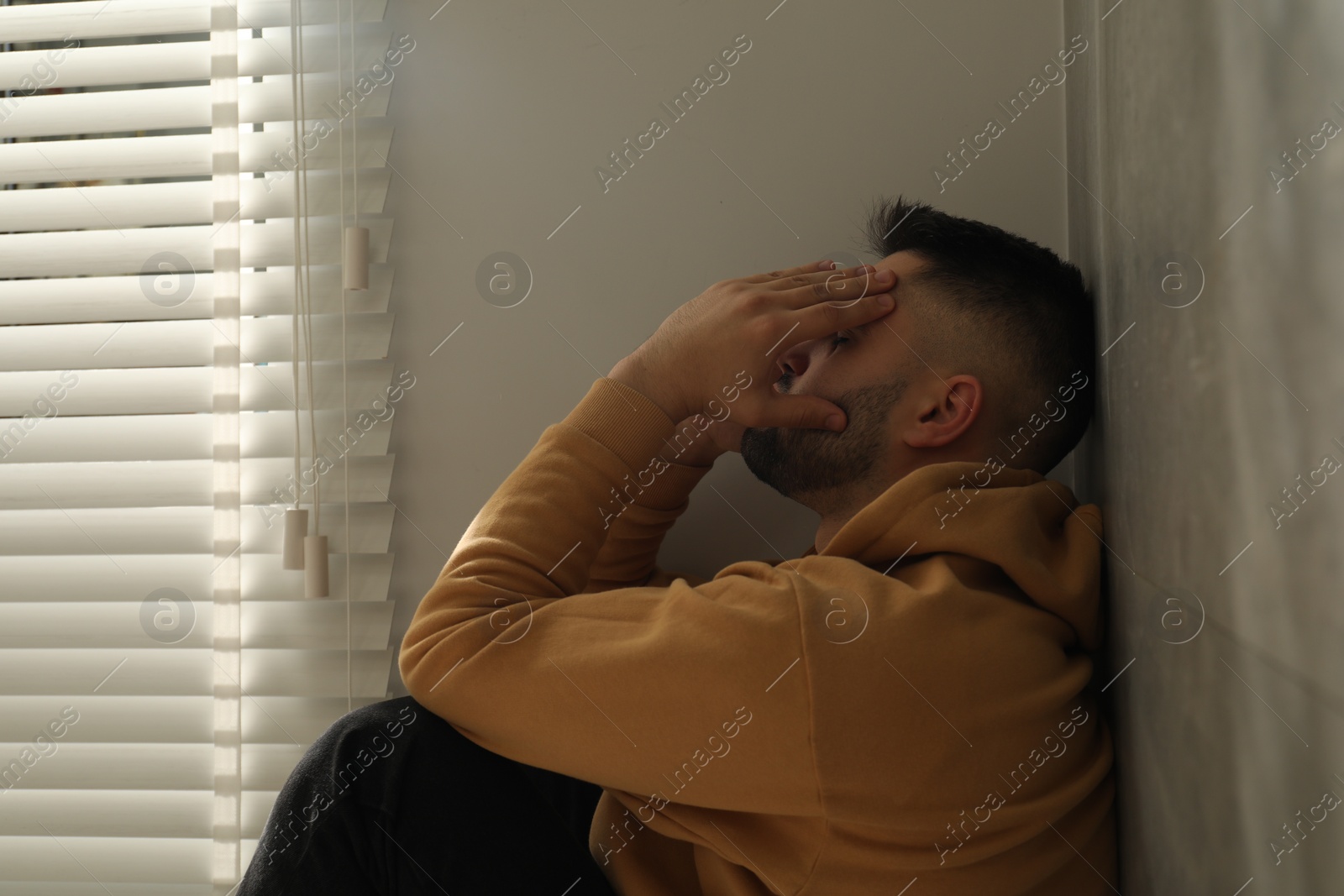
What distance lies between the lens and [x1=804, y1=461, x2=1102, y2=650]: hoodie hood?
2.41 feet

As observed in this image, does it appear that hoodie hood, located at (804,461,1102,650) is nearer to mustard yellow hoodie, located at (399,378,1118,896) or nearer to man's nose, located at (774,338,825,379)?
mustard yellow hoodie, located at (399,378,1118,896)

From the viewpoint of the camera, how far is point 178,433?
121 centimetres

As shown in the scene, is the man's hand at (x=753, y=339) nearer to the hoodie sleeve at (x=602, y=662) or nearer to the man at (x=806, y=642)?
the man at (x=806, y=642)

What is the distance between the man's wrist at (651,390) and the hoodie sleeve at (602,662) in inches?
3.2

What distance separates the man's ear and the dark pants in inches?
19.5

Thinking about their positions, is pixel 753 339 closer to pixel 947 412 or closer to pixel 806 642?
pixel 947 412

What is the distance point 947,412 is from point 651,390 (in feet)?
0.97

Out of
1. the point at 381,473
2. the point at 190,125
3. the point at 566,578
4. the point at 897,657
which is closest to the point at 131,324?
the point at 190,125

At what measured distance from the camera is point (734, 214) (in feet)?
3.60

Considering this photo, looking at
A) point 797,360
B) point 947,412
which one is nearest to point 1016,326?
point 947,412

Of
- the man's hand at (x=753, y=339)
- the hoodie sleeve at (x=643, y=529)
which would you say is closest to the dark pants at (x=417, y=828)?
the hoodie sleeve at (x=643, y=529)

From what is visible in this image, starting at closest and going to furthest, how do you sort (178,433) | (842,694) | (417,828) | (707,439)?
(842,694), (417,828), (707,439), (178,433)

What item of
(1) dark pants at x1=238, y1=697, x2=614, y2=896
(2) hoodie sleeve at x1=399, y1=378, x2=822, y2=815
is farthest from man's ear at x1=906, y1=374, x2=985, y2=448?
(1) dark pants at x1=238, y1=697, x2=614, y2=896

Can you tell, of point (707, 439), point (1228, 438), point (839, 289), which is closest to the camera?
point (1228, 438)
